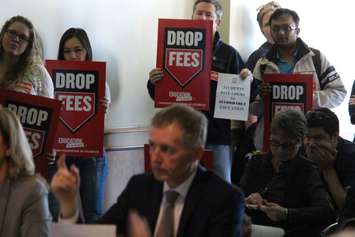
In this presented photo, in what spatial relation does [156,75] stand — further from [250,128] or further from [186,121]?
[186,121]

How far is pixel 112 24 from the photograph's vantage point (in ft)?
14.7

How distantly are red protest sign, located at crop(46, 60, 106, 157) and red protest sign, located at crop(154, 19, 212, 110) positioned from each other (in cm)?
39

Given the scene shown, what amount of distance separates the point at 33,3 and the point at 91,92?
76cm

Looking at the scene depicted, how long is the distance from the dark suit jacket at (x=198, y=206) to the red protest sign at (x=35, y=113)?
1.10m

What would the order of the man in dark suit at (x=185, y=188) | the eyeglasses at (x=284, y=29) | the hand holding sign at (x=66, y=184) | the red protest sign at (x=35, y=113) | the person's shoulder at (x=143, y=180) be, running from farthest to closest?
the eyeglasses at (x=284, y=29) → the red protest sign at (x=35, y=113) → the person's shoulder at (x=143, y=180) → the man in dark suit at (x=185, y=188) → the hand holding sign at (x=66, y=184)

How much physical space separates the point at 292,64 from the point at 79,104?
139 centimetres

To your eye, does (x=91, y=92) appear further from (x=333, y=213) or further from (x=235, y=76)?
(x=333, y=213)

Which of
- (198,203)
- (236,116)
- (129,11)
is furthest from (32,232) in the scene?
(129,11)

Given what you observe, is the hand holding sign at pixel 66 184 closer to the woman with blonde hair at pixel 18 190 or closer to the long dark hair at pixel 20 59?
the woman with blonde hair at pixel 18 190

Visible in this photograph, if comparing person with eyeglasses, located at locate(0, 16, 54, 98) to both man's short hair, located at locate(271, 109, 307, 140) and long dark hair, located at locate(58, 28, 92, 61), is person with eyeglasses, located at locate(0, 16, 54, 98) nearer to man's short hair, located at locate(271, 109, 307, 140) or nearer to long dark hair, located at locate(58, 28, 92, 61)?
long dark hair, located at locate(58, 28, 92, 61)

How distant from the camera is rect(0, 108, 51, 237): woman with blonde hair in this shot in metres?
2.20

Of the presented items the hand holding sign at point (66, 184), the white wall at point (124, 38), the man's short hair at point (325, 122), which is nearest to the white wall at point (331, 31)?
the white wall at point (124, 38)

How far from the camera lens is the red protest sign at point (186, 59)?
3.80 meters

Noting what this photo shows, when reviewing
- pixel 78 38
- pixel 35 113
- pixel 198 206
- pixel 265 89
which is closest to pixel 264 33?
pixel 265 89
